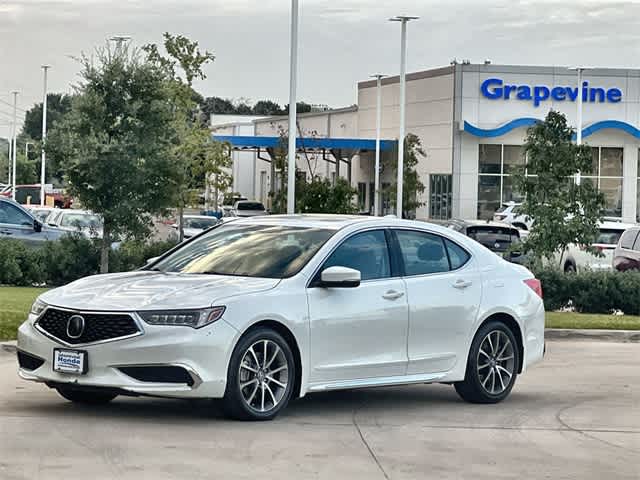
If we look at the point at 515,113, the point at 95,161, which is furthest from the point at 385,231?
the point at 515,113

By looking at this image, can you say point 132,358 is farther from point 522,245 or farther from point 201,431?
point 522,245

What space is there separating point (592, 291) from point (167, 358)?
1535 centimetres

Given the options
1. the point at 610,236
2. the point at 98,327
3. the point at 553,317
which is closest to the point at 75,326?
the point at 98,327

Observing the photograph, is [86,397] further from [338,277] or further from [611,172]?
[611,172]

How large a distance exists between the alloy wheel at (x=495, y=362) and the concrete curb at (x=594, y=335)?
7.22m

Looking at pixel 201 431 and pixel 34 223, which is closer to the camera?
pixel 201 431

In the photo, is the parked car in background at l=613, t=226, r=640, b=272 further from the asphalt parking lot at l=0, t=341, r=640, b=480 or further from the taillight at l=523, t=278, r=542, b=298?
the taillight at l=523, t=278, r=542, b=298

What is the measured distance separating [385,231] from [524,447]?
262 centimetres

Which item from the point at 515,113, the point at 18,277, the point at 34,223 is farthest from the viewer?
the point at 515,113

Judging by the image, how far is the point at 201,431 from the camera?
10.0 meters

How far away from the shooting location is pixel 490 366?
1252 centimetres

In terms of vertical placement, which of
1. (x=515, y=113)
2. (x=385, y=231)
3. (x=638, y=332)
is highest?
(x=515, y=113)

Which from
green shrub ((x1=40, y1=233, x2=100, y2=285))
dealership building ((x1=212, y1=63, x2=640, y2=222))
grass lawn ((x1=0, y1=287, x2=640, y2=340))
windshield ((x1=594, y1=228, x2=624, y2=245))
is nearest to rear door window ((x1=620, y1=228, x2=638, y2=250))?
windshield ((x1=594, y1=228, x2=624, y2=245))

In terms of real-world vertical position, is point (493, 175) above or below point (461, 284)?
above
